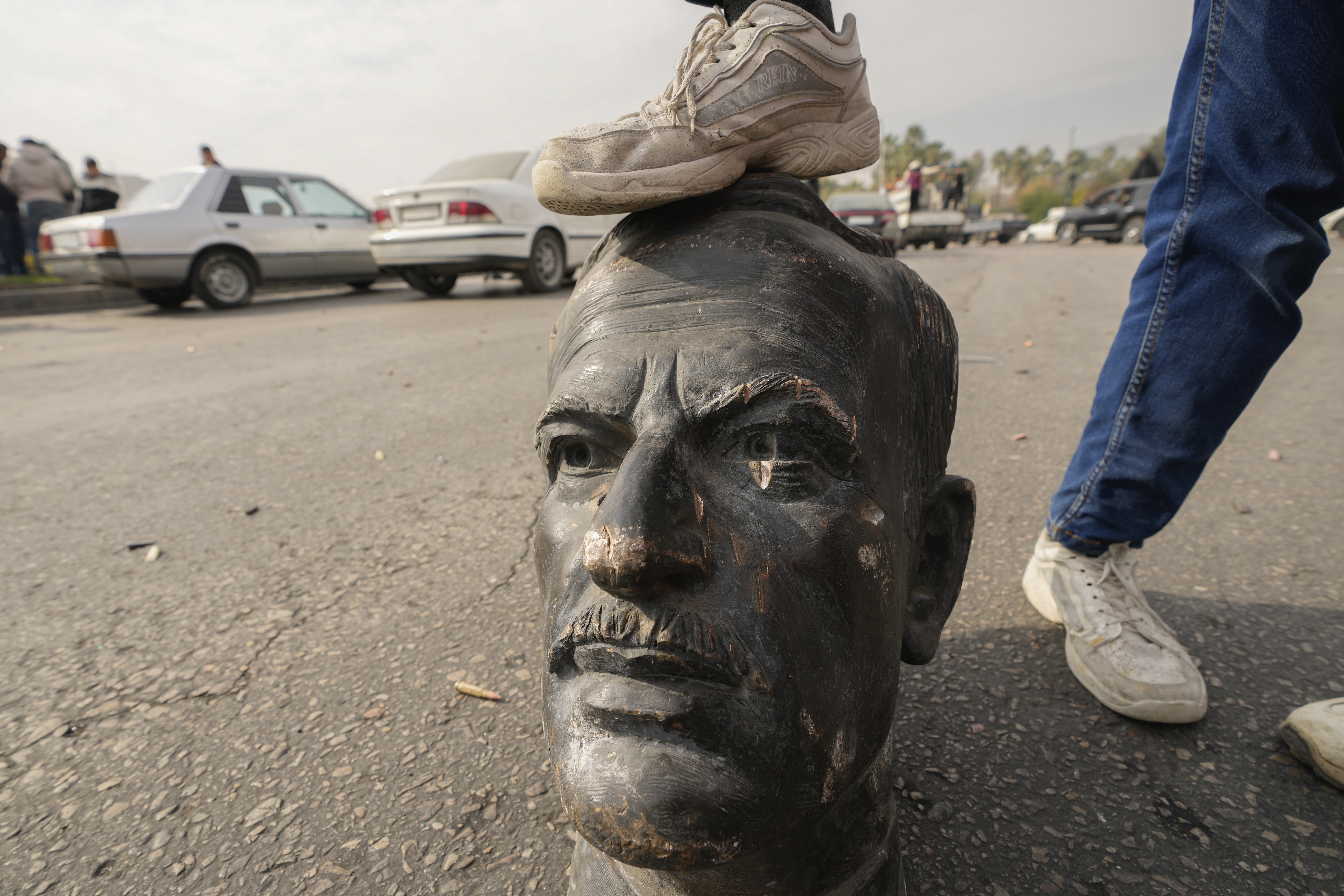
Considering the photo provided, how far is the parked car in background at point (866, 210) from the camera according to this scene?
15391 millimetres

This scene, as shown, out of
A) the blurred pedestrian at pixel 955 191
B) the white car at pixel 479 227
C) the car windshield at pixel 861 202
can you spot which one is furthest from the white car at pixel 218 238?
the blurred pedestrian at pixel 955 191

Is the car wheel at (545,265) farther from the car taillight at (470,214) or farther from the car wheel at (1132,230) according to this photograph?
the car wheel at (1132,230)

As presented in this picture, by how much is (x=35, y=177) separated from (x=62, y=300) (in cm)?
290

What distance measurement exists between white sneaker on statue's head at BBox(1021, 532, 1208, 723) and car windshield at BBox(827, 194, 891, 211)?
14037 millimetres

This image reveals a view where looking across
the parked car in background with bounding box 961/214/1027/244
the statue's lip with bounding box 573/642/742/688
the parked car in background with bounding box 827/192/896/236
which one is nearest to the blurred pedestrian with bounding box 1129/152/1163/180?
the parked car in background with bounding box 961/214/1027/244

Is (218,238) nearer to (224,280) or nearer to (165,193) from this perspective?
(224,280)

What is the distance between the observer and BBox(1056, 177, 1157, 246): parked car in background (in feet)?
65.8

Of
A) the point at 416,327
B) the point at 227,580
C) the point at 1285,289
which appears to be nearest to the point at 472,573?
the point at 227,580

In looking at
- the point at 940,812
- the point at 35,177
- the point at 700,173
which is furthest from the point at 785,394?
the point at 35,177

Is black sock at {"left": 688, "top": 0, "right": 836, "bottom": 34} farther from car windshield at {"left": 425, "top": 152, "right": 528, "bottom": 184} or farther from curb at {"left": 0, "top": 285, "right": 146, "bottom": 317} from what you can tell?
curb at {"left": 0, "top": 285, "right": 146, "bottom": 317}

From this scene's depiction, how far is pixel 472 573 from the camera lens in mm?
2648

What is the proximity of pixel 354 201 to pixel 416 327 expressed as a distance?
4.53 m

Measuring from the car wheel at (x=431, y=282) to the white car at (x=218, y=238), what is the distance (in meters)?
1.24

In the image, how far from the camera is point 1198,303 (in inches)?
68.1
